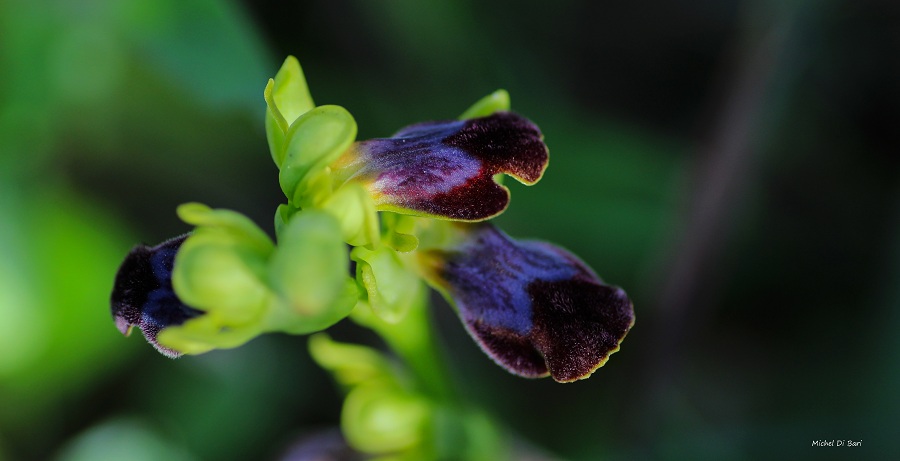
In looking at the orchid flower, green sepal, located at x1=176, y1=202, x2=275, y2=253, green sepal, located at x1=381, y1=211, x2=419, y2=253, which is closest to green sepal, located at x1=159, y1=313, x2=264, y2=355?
the orchid flower

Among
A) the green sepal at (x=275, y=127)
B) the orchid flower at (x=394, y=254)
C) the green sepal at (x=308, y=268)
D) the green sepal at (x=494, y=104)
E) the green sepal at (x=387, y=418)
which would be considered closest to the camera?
the green sepal at (x=308, y=268)

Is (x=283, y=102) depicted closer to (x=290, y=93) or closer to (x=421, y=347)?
(x=290, y=93)

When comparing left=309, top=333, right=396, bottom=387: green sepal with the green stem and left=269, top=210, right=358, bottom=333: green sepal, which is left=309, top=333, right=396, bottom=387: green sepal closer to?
the green stem

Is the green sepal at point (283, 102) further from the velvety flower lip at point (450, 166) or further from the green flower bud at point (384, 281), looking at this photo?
the green flower bud at point (384, 281)

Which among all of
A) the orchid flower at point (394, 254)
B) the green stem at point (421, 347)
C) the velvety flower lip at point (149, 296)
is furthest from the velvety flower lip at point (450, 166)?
the green stem at point (421, 347)

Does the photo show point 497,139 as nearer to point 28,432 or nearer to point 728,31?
point 728,31

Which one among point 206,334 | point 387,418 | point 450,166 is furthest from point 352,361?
point 206,334

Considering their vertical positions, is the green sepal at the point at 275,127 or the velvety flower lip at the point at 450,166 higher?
the green sepal at the point at 275,127

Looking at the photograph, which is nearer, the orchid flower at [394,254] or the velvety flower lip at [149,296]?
the orchid flower at [394,254]
